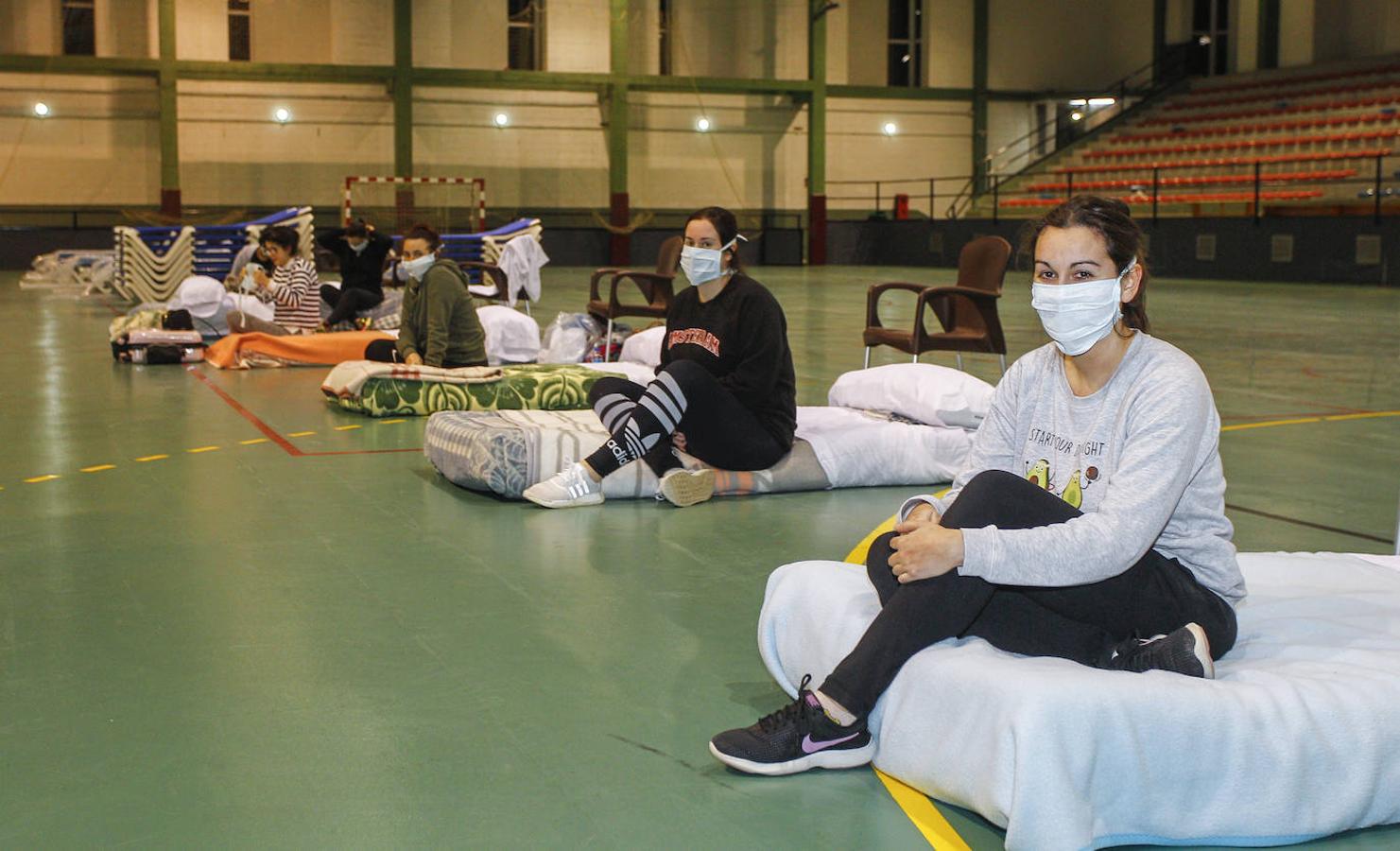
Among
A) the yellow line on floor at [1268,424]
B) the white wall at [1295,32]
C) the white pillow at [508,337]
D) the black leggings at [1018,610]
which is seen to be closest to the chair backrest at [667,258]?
the white pillow at [508,337]

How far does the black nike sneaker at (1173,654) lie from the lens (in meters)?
2.42

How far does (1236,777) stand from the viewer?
7.43 ft

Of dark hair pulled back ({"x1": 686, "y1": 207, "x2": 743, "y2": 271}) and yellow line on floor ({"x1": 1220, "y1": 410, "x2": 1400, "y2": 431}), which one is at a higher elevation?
dark hair pulled back ({"x1": 686, "y1": 207, "x2": 743, "y2": 271})

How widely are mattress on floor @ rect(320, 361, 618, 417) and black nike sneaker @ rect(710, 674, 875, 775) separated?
13.9 ft

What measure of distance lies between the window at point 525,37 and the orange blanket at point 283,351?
1667cm

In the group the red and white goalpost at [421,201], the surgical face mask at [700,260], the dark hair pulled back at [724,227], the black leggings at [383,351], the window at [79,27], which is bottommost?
the black leggings at [383,351]

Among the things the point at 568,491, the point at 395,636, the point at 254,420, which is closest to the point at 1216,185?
the point at 254,420

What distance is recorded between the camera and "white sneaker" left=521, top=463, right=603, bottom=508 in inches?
188

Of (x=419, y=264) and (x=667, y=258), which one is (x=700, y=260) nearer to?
(x=419, y=264)

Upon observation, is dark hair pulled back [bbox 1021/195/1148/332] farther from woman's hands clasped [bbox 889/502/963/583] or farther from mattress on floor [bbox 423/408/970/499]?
mattress on floor [bbox 423/408/970/499]

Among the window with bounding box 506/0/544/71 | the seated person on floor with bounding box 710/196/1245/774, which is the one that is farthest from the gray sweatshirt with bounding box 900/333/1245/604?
the window with bounding box 506/0/544/71

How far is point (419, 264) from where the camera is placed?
6.94m

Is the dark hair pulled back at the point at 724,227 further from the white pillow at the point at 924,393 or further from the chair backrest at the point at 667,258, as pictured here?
the chair backrest at the point at 667,258

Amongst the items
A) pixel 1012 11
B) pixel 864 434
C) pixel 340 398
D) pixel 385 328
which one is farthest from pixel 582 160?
pixel 864 434
